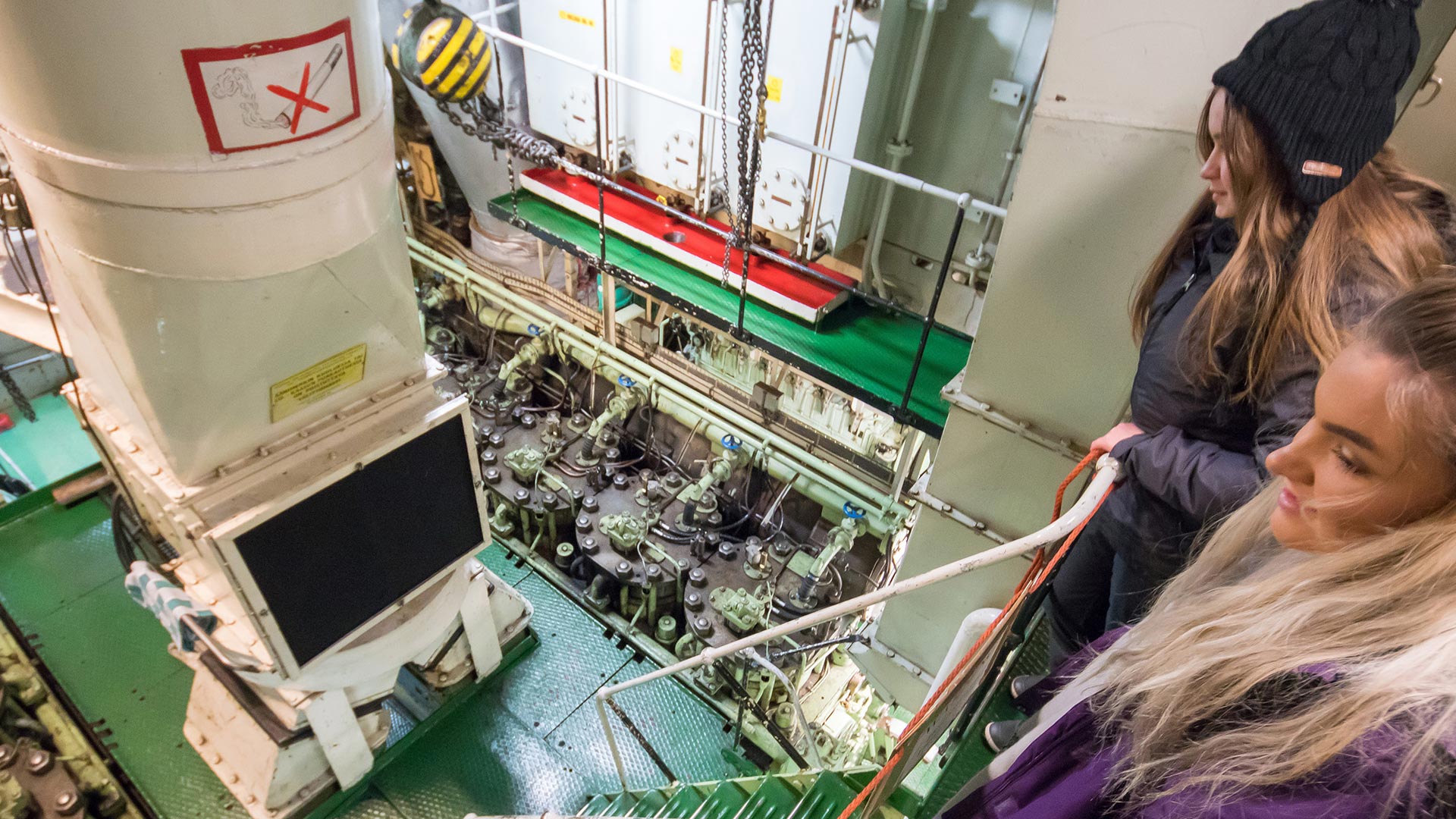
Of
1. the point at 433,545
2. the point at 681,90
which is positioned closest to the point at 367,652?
the point at 433,545

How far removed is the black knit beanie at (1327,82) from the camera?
48.6 inches

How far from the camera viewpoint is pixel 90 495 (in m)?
4.20

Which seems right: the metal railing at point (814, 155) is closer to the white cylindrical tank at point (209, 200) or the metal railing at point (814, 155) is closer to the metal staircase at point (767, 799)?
the metal staircase at point (767, 799)

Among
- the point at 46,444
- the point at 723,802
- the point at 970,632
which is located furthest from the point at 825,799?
the point at 46,444

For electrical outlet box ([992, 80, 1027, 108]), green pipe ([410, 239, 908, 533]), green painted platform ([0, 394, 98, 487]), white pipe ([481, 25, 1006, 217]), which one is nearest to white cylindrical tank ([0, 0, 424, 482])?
white pipe ([481, 25, 1006, 217])

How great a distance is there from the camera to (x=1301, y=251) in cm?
138

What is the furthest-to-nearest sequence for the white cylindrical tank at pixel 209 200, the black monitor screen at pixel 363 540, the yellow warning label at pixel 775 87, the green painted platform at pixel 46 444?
the green painted platform at pixel 46 444 < the yellow warning label at pixel 775 87 < the black monitor screen at pixel 363 540 < the white cylindrical tank at pixel 209 200

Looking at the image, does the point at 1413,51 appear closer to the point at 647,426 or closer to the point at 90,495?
the point at 647,426

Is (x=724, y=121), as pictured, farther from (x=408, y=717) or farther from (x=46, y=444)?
(x=46, y=444)

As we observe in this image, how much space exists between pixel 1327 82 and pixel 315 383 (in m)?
2.18

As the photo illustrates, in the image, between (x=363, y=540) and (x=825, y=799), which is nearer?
(x=363, y=540)

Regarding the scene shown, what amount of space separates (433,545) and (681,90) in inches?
101

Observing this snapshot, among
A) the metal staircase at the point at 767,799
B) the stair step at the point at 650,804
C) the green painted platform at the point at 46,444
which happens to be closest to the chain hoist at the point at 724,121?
the metal staircase at the point at 767,799

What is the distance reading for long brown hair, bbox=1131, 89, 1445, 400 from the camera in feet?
4.49
